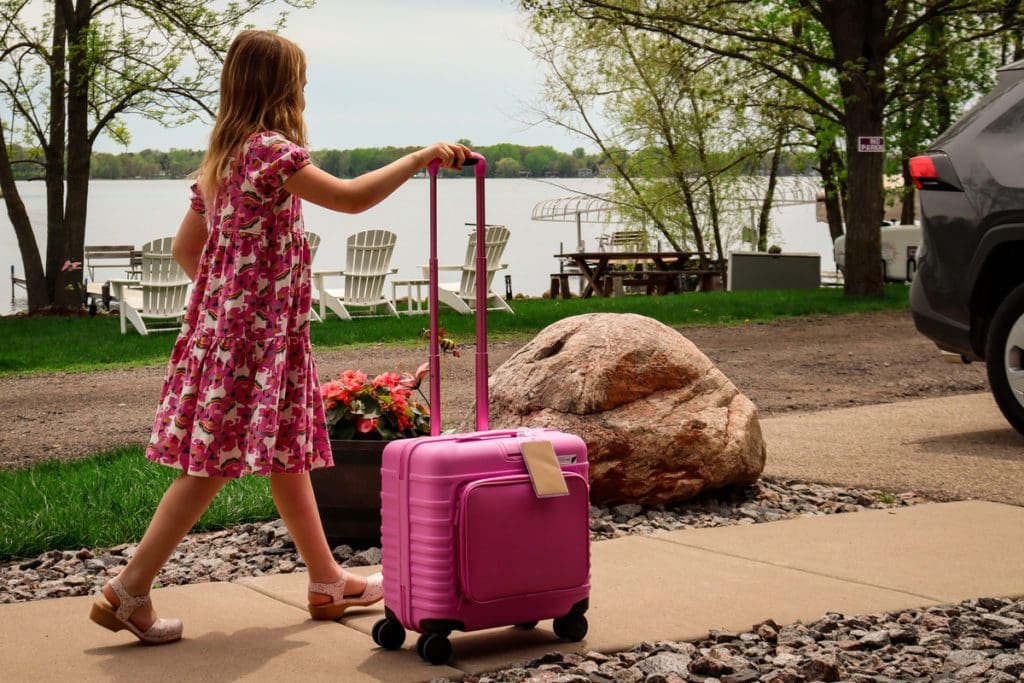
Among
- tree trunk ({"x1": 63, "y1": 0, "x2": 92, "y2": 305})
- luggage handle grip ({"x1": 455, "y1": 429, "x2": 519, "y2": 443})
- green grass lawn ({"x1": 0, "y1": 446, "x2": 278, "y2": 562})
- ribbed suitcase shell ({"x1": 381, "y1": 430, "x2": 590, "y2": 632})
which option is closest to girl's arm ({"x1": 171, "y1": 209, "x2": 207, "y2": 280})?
ribbed suitcase shell ({"x1": 381, "y1": 430, "x2": 590, "y2": 632})

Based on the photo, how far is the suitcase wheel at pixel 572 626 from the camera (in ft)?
13.0

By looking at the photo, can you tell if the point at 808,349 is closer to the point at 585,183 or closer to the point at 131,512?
the point at 131,512

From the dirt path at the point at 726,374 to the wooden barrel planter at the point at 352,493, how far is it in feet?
8.48

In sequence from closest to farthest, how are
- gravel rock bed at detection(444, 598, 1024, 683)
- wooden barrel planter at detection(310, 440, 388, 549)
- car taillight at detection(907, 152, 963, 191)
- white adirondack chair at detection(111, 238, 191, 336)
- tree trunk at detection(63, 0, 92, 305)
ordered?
gravel rock bed at detection(444, 598, 1024, 683) → wooden barrel planter at detection(310, 440, 388, 549) → car taillight at detection(907, 152, 963, 191) → white adirondack chair at detection(111, 238, 191, 336) → tree trunk at detection(63, 0, 92, 305)

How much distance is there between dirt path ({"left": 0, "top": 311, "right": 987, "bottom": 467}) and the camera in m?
9.23

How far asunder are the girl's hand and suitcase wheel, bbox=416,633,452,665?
4.38 ft

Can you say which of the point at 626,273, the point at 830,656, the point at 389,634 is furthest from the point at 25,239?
the point at 830,656

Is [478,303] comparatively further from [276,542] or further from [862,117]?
[862,117]

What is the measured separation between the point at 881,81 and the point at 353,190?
1752 cm

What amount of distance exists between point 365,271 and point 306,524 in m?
15.8

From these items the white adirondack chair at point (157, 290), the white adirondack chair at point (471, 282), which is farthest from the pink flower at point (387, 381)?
the white adirondack chair at point (471, 282)

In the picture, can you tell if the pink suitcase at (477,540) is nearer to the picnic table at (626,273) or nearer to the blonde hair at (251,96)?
the blonde hair at (251,96)

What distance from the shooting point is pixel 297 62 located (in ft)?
13.4

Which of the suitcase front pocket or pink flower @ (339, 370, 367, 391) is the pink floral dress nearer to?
the suitcase front pocket
